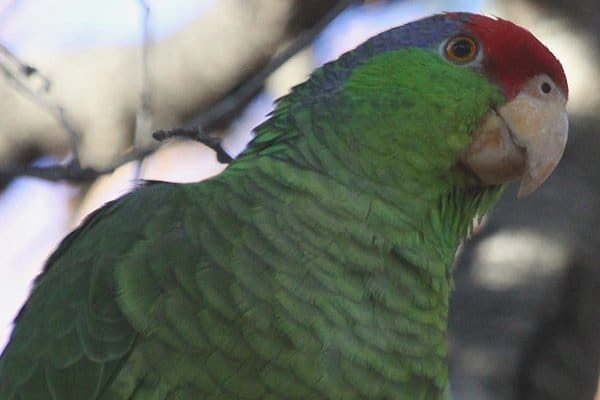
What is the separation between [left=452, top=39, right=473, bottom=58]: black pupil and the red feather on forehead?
0.02 metres

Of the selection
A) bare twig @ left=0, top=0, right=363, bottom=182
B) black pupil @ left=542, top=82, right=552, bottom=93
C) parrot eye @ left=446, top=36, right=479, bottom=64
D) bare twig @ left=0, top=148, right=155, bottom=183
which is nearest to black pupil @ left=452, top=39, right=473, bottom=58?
parrot eye @ left=446, top=36, right=479, bottom=64

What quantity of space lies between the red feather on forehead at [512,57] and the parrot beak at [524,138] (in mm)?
13

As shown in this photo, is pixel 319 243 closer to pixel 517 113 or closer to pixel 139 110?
pixel 517 113

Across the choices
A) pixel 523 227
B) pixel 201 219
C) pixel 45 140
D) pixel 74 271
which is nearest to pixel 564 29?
pixel 523 227

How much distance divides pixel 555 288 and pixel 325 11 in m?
0.84

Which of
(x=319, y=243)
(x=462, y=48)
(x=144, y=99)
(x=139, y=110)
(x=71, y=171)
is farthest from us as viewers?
(x=139, y=110)

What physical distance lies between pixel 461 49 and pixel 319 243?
0.33 meters

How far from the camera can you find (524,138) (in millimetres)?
1043

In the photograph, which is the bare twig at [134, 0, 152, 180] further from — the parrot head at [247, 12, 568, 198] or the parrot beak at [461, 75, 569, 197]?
the parrot beak at [461, 75, 569, 197]

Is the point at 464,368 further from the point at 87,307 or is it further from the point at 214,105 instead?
the point at 214,105

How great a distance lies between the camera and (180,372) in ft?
2.97

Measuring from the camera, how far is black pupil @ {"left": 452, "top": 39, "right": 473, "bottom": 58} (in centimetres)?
109

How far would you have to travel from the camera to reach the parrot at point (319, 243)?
926mm

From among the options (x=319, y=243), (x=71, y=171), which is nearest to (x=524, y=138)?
(x=319, y=243)
